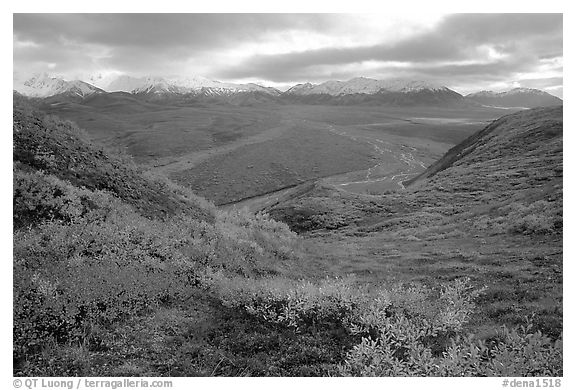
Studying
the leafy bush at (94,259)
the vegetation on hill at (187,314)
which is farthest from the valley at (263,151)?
the vegetation on hill at (187,314)

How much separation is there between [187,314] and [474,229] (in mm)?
15263

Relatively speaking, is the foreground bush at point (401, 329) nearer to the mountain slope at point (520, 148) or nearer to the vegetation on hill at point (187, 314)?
the vegetation on hill at point (187, 314)

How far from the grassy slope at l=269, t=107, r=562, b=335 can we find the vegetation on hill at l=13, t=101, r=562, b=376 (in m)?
1.16

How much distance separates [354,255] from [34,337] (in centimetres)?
1207

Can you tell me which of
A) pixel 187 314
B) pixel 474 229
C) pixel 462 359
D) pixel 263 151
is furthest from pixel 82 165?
pixel 263 151

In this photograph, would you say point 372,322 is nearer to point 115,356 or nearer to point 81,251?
point 115,356

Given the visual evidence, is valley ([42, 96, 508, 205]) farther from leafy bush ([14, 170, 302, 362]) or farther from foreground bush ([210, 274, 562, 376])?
foreground bush ([210, 274, 562, 376])

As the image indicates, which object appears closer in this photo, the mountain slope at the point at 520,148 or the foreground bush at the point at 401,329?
the foreground bush at the point at 401,329

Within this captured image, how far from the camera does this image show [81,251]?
9125 mm

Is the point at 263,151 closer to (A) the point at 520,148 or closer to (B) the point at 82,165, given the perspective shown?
(A) the point at 520,148

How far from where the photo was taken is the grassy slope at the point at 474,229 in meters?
10.0

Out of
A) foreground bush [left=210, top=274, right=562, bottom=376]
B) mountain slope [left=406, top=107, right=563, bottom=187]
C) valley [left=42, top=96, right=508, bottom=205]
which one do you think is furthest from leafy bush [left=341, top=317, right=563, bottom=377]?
valley [left=42, top=96, right=508, bottom=205]

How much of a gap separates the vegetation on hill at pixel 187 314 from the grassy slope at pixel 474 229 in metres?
1.16
